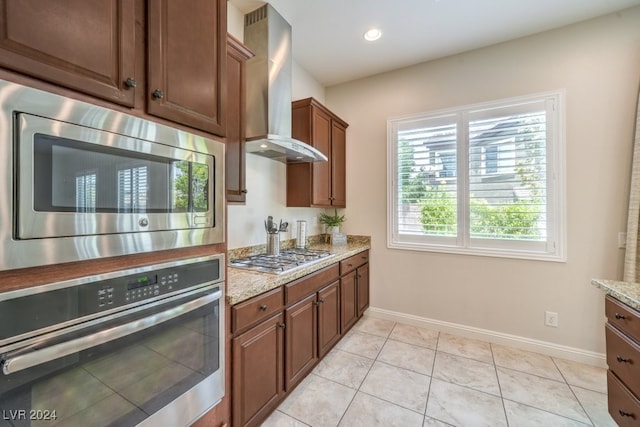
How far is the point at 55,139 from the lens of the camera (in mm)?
776

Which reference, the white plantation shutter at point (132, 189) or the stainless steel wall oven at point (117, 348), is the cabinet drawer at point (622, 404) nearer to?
the stainless steel wall oven at point (117, 348)

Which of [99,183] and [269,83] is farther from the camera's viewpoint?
[269,83]

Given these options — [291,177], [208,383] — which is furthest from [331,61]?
[208,383]

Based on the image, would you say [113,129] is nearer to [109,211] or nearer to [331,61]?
[109,211]

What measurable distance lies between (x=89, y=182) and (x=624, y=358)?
2.55 meters

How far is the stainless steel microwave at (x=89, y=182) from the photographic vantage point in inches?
27.5

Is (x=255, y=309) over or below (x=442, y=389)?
over

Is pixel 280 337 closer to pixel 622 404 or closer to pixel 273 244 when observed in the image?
pixel 273 244

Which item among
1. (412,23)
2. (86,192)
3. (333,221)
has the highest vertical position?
(412,23)

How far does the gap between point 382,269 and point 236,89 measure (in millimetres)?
2497

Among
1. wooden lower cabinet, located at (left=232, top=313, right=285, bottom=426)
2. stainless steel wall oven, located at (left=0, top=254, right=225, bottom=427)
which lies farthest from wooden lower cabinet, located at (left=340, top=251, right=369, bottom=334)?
stainless steel wall oven, located at (left=0, top=254, right=225, bottom=427)

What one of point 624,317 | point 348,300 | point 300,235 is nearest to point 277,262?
point 300,235

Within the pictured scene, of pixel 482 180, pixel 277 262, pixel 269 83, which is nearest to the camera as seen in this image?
pixel 277 262

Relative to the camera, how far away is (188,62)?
1.17m
